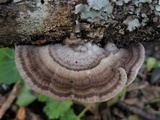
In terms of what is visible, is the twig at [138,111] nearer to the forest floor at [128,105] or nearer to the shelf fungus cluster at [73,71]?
the forest floor at [128,105]

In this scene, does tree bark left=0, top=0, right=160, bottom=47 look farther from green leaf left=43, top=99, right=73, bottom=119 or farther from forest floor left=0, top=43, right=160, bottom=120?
forest floor left=0, top=43, right=160, bottom=120

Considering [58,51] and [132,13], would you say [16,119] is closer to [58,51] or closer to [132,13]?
[58,51]

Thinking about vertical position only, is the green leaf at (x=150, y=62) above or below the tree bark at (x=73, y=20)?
below

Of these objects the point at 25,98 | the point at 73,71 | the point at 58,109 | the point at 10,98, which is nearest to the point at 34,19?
the point at 73,71

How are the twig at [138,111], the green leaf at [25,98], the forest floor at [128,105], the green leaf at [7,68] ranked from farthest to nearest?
the twig at [138,111] → the forest floor at [128,105] → the green leaf at [25,98] → the green leaf at [7,68]

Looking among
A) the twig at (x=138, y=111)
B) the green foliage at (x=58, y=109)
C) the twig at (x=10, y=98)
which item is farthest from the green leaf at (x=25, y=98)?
the twig at (x=138, y=111)

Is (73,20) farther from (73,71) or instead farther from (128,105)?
(128,105)
